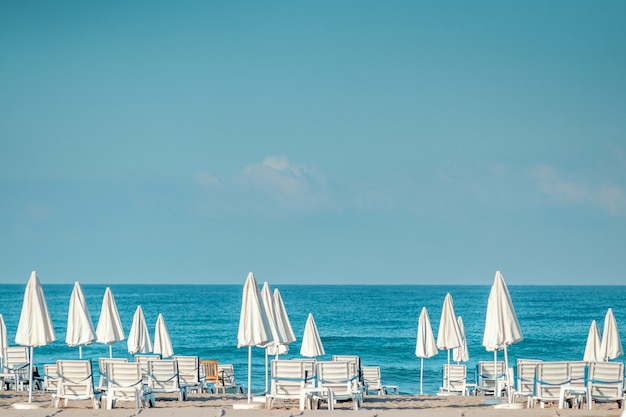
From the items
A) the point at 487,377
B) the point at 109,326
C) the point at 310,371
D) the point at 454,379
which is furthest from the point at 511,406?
the point at 109,326

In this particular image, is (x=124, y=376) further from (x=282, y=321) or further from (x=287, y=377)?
(x=282, y=321)

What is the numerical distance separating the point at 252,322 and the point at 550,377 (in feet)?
16.4

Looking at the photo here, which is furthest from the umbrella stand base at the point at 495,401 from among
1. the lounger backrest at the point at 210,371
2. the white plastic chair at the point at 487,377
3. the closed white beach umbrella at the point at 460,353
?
the lounger backrest at the point at 210,371

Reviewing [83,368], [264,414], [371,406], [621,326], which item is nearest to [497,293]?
[371,406]

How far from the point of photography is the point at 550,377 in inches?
593

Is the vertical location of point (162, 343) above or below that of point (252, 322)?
below

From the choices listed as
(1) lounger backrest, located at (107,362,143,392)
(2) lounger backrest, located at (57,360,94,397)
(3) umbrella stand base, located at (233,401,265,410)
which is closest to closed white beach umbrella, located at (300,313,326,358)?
(3) umbrella stand base, located at (233,401,265,410)

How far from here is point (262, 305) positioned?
1503 centimetres

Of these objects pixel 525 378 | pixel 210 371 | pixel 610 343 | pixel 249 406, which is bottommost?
pixel 210 371

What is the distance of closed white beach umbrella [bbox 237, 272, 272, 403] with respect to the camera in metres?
14.8

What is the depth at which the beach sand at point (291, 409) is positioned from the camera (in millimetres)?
11891

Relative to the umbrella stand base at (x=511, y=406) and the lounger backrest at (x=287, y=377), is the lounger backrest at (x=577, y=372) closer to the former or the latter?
the umbrella stand base at (x=511, y=406)

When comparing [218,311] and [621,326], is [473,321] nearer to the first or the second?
[621,326]

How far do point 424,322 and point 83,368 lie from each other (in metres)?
10.0
